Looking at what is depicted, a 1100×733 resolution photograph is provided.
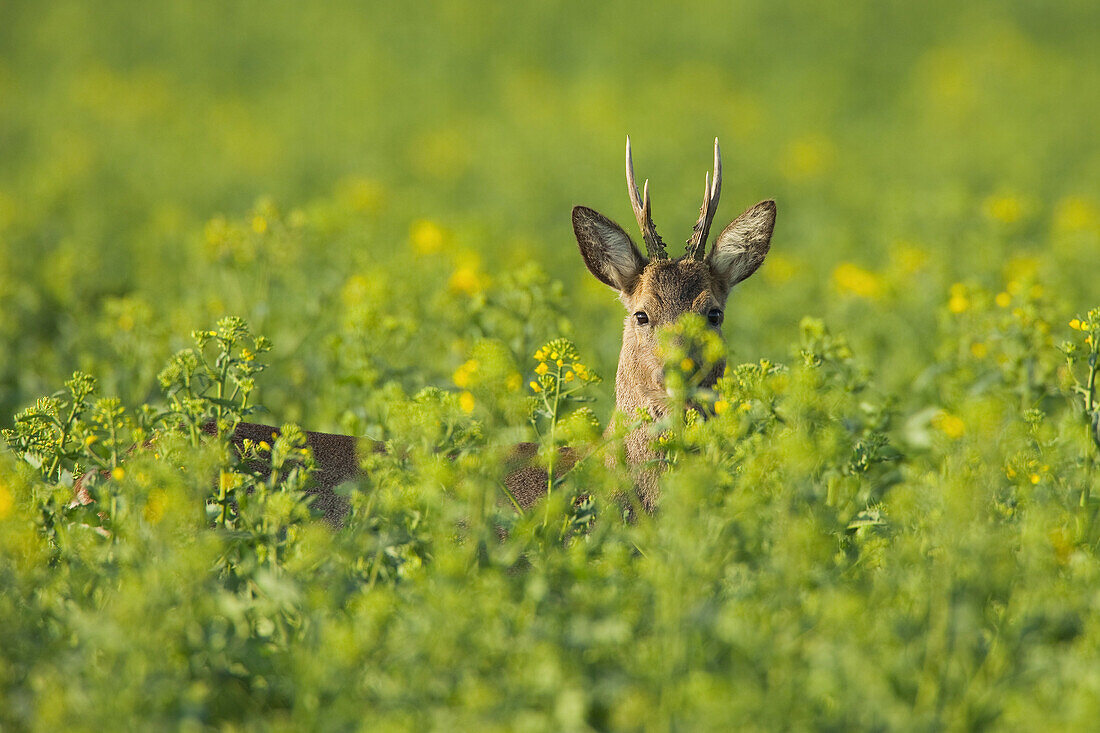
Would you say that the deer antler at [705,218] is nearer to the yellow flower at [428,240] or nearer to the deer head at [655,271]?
the deer head at [655,271]

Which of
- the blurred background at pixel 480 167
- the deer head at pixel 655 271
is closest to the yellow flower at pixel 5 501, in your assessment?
the blurred background at pixel 480 167

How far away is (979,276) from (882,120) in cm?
987

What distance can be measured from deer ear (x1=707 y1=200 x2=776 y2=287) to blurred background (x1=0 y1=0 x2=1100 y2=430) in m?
0.78

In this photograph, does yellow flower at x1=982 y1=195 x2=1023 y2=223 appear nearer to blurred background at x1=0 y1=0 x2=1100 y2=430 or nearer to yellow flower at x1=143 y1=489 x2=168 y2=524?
blurred background at x1=0 y1=0 x2=1100 y2=430

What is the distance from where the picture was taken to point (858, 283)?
26.7ft

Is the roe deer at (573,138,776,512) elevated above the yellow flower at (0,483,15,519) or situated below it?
above

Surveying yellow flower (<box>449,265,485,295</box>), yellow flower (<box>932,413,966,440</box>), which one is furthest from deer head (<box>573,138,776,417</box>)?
yellow flower (<box>449,265,485,295</box>)

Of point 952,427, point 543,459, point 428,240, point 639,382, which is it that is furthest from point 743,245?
point 428,240

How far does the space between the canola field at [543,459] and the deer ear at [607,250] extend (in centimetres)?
27

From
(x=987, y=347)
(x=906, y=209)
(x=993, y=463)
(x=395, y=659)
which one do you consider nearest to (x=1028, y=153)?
(x=906, y=209)

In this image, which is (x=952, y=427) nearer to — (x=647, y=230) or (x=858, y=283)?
(x=647, y=230)

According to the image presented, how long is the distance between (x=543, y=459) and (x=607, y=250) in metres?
1.97

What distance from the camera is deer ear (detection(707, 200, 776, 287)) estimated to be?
5742 millimetres

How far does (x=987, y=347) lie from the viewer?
6148 mm
